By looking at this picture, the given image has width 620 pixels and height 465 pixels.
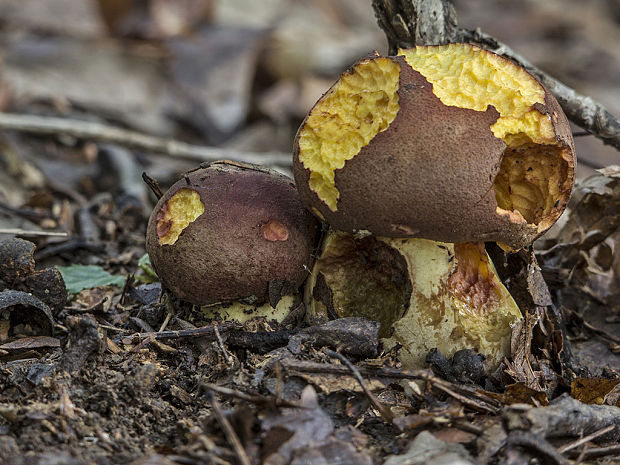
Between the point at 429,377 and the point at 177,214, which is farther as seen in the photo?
the point at 177,214

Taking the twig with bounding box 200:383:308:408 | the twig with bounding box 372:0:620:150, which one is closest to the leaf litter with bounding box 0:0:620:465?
the twig with bounding box 200:383:308:408

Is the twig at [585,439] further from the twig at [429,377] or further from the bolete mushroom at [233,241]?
the bolete mushroom at [233,241]

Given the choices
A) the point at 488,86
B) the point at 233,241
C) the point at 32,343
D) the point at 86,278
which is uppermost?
the point at 488,86

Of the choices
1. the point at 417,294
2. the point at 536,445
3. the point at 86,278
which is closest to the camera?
the point at 536,445

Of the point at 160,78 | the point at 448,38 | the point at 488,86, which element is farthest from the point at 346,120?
the point at 160,78

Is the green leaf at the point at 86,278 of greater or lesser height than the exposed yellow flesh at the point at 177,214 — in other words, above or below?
below

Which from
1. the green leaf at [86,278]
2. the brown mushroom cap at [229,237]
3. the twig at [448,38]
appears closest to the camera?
the brown mushroom cap at [229,237]

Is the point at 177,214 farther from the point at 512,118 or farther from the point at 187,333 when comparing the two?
the point at 512,118

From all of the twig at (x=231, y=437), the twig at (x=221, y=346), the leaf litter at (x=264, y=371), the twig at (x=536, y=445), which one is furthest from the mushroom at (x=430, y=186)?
the twig at (x=231, y=437)

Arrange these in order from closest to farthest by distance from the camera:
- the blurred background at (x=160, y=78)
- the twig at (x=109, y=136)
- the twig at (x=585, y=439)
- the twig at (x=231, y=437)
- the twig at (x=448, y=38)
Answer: the twig at (x=231, y=437) → the twig at (x=585, y=439) → the twig at (x=448, y=38) → the twig at (x=109, y=136) → the blurred background at (x=160, y=78)
